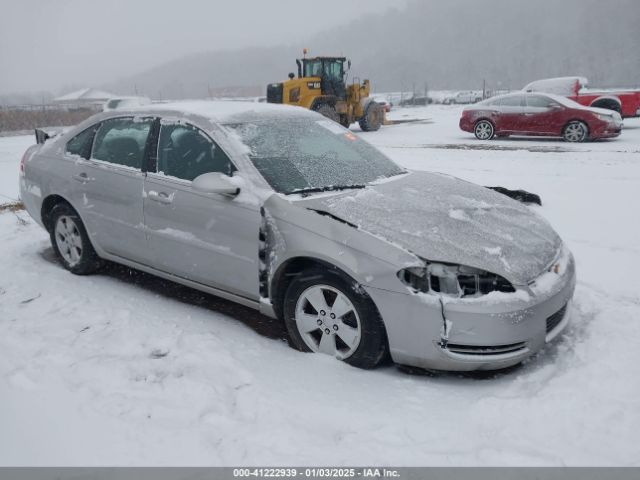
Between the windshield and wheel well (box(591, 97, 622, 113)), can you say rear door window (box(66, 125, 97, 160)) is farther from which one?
wheel well (box(591, 97, 622, 113))

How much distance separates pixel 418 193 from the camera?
379 centimetres

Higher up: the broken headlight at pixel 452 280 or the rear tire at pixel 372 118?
the rear tire at pixel 372 118

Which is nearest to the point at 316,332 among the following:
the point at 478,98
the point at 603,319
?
the point at 603,319

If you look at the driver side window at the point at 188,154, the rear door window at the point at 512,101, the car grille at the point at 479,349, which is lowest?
the car grille at the point at 479,349

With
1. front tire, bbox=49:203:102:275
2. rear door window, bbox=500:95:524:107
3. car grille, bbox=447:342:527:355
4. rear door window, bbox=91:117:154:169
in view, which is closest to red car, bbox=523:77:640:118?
rear door window, bbox=500:95:524:107

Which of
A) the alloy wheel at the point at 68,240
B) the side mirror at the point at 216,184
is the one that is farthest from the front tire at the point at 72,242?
the side mirror at the point at 216,184

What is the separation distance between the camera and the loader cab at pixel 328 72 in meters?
18.9

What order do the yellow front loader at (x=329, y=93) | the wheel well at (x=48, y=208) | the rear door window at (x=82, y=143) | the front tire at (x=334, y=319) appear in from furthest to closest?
the yellow front loader at (x=329, y=93) → the wheel well at (x=48, y=208) → the rear door window at (x=82, y=143) → the front tire at (x=334, y=319)

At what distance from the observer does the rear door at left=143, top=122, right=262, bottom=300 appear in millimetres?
3577

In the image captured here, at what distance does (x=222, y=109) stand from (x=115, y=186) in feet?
3.52

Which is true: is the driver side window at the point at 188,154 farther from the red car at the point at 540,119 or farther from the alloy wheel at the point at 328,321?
the red car at the point at 540,119

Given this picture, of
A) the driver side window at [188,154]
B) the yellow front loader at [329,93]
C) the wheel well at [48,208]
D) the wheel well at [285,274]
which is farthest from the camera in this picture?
the yellow front loader at [329,93]

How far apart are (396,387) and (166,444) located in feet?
4.23

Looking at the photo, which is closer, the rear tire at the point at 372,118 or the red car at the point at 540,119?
the red car at the point at 540,119
